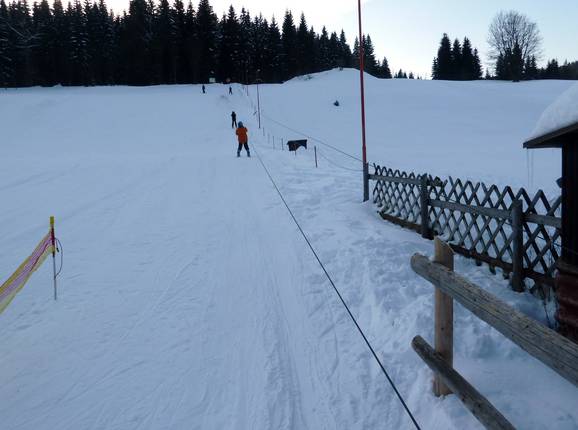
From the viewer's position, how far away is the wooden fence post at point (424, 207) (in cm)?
790

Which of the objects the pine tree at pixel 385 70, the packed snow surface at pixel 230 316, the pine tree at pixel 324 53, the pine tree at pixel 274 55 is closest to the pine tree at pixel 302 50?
the pine tree at pixel 274 55

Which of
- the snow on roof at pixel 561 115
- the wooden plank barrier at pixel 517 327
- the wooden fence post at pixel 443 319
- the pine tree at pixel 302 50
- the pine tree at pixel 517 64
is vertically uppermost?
the pine tree at pixel 302 50

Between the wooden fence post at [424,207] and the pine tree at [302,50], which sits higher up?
the pine tree at [302,50]

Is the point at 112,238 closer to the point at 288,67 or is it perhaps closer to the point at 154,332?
the point at 154,332

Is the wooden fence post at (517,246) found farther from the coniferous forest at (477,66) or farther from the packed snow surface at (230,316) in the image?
the coniferous forest at (477,66)

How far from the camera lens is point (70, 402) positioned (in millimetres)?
3748

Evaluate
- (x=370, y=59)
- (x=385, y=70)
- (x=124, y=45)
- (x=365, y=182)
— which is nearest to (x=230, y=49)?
(x=124, y=45)

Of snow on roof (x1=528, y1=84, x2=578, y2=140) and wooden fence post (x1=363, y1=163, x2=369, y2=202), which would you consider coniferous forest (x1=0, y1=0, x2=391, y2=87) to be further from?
snow on roof (x1=528, y1=84, x2=578, y2=140)

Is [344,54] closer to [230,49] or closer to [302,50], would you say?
[302,50]

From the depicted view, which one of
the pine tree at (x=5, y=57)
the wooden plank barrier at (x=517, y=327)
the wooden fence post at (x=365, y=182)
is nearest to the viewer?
the wooden plank barrier at (x=517, y=327)

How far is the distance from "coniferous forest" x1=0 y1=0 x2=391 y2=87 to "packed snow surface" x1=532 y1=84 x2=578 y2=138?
236ft

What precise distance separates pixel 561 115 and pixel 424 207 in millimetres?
4103

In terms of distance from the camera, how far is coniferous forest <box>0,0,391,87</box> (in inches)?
2945

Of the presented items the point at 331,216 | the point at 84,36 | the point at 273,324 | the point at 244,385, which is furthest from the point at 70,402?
the point at 84,36
